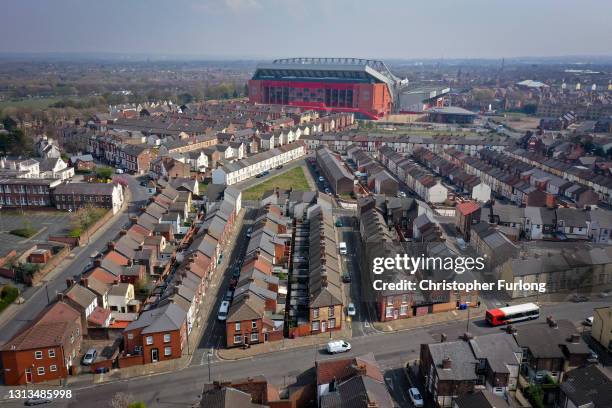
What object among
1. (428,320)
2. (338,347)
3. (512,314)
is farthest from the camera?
(428,320)

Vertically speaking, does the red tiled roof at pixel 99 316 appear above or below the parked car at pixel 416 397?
above

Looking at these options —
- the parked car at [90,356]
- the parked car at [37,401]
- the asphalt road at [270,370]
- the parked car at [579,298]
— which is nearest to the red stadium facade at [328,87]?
the parked car at [579,298]

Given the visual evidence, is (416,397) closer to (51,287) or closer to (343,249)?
(343,249)

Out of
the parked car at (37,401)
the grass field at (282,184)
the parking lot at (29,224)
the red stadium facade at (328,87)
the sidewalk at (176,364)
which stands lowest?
the parked car at (37,401)

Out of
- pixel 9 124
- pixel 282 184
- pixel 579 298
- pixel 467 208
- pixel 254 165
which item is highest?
pixel 9 124

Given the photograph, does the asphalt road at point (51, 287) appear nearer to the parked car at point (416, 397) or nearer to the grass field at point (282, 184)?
the grass field at point (282, 184)

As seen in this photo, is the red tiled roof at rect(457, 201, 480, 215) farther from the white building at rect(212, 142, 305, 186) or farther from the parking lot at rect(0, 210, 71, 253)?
the parking lot at rect(0, 210, 71, 253)

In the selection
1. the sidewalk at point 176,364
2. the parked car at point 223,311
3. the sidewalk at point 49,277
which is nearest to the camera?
the sidewalk at point 176,364

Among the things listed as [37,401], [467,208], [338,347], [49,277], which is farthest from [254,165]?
[37,401]

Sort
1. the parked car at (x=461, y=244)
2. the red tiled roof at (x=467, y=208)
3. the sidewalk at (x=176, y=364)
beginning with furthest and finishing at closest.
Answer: the red tiled roof at (x=467, y=208) < the parked car at (x=461, y=244) < the sidewalk at (x=176, y=364)
